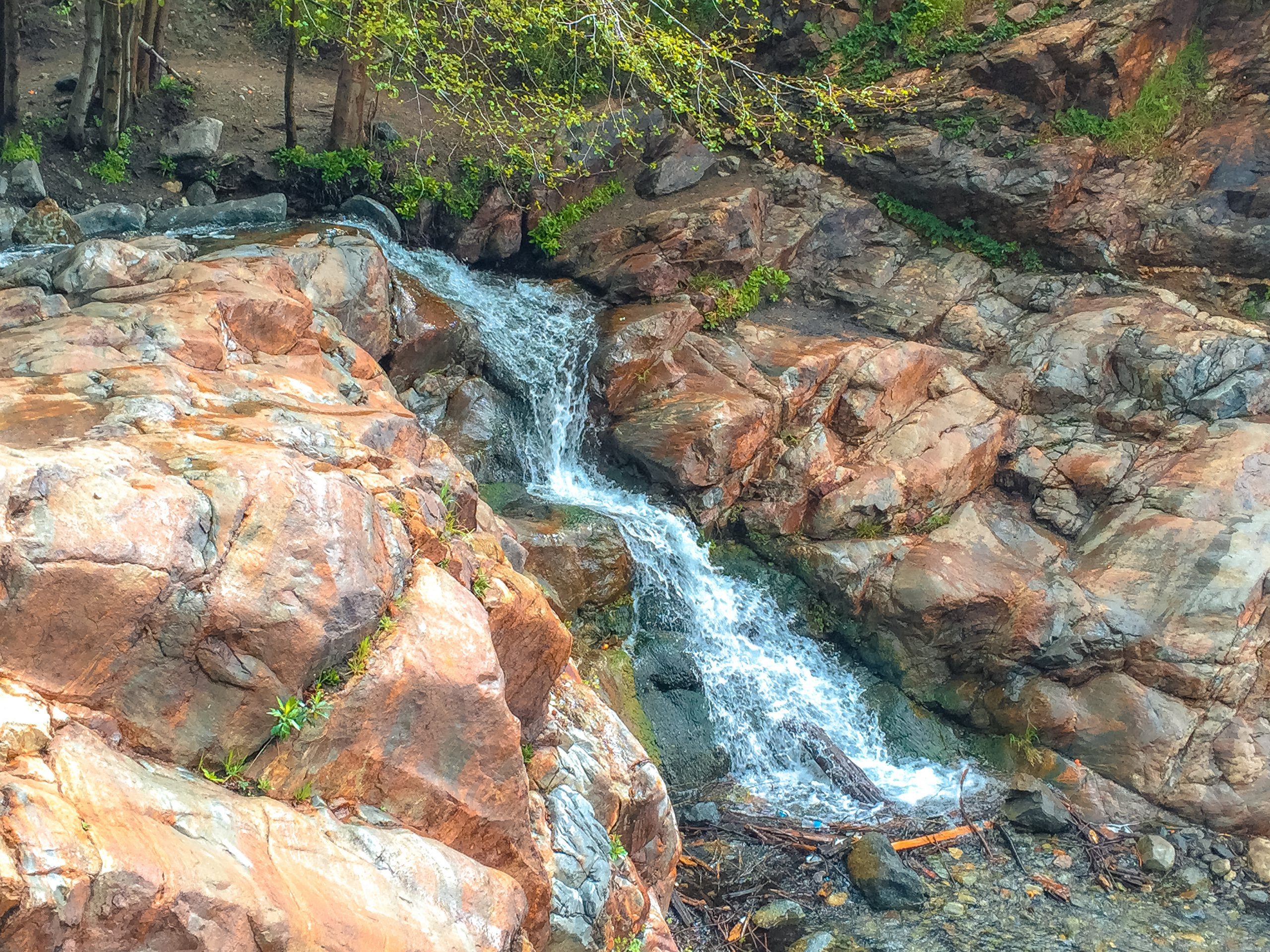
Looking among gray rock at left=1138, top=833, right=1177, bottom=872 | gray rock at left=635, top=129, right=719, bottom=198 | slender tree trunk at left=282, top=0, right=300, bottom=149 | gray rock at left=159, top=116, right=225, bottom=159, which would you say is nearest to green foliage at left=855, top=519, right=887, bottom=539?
gray rock at left=1138, top=833, right=1177, bottom=872

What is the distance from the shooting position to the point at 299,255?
891 cm

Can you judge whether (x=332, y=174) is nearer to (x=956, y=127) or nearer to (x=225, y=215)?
(x=225, y=215)

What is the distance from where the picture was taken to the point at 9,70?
11.1 meters

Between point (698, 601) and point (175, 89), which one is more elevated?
point (175, 89)

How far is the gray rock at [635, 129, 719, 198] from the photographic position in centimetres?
1308

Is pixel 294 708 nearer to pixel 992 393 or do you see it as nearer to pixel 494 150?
pixel 992 393

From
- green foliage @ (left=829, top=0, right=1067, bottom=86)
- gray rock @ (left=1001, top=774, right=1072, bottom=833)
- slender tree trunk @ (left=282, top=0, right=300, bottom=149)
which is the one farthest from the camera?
green foliage @ (left=829, top=0, right=1067, bottom=86)

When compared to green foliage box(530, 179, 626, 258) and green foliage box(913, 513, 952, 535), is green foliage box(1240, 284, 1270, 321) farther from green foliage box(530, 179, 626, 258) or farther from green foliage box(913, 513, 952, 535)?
green foliage box(530, 179, 626, 258)

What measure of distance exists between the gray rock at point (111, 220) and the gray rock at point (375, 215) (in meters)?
2.45

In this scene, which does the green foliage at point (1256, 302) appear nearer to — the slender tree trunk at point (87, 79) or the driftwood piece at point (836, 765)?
the driftwood piece at point (836, 765)

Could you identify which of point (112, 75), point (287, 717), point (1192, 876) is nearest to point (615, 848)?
point (287, 717)

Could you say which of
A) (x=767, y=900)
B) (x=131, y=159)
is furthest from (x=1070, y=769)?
(x=131, y=159)

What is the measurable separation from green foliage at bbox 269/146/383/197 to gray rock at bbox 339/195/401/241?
0.41 m

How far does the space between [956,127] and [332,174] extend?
8.76m
